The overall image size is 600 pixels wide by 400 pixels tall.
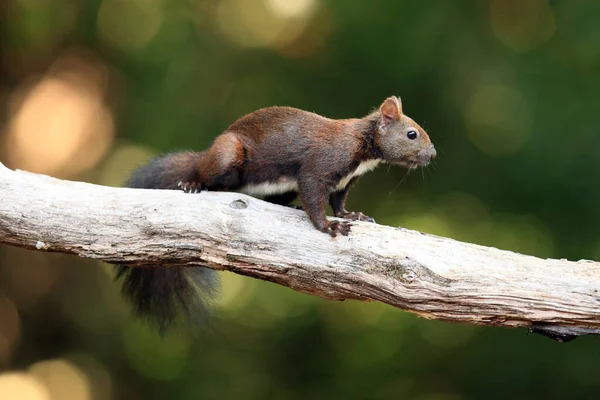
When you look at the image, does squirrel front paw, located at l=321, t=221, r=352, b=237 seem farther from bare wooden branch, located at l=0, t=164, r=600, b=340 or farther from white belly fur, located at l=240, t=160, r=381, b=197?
white belly fur, located at l=240, t=160, r=381, b=197

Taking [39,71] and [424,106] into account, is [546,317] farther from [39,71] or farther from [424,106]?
[39,71]

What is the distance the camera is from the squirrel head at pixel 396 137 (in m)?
4.24

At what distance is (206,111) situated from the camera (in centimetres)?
634

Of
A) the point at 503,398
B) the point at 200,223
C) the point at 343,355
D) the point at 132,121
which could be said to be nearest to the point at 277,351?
the point at 343,355

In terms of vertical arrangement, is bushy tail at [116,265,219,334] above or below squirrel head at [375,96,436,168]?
below

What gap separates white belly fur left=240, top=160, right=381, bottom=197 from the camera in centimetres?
426

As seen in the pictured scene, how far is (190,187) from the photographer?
13.6ft

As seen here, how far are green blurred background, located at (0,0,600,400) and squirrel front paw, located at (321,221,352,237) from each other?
2325 millimetres

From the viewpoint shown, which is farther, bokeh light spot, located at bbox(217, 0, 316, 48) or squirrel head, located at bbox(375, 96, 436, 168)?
bokeh light spot, located at bbox(217, 0, 316, 48)

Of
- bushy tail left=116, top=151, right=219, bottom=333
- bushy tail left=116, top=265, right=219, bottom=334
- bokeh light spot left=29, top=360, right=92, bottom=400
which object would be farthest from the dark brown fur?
bokeh light spot left=29, top=360, right=92, bottom=400

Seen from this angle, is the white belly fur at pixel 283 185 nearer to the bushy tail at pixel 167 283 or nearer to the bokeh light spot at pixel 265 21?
the bushy tail at pixel 167 283

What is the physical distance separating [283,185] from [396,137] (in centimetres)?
66

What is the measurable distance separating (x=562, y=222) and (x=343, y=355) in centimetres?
195

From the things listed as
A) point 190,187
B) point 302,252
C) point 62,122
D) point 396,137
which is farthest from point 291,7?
point 302,252
